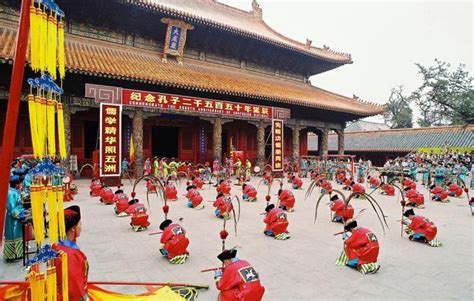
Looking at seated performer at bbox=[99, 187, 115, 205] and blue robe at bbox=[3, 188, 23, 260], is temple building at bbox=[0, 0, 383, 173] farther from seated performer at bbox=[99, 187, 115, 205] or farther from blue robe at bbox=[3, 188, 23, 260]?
blue robe at bbox=[3, 188, 23, 260]

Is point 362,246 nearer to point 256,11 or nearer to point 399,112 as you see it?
point 256,11

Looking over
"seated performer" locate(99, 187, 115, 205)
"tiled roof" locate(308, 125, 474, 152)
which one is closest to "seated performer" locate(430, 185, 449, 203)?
"seated performer" locate(99, 187, 115, 205)

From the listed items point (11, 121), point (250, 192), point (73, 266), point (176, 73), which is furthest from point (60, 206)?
point (176, 73)

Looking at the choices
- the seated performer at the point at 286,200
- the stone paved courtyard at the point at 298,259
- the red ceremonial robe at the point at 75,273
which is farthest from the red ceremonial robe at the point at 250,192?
the red ceremonial robe at the point at 75,273

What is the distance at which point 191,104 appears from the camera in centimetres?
1379

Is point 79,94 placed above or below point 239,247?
above

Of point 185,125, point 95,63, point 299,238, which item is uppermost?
point 95,63

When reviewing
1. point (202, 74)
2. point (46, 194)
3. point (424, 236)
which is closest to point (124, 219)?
point (46, 194)

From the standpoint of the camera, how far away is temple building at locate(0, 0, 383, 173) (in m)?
12.0

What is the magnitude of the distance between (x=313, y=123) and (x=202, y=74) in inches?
348

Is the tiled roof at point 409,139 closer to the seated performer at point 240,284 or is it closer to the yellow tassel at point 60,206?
the seated performer at point 240,284

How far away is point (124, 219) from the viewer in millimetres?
7078

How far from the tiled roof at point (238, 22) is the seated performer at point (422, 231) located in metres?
13.4

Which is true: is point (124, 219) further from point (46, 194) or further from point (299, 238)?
point (46, 194)
